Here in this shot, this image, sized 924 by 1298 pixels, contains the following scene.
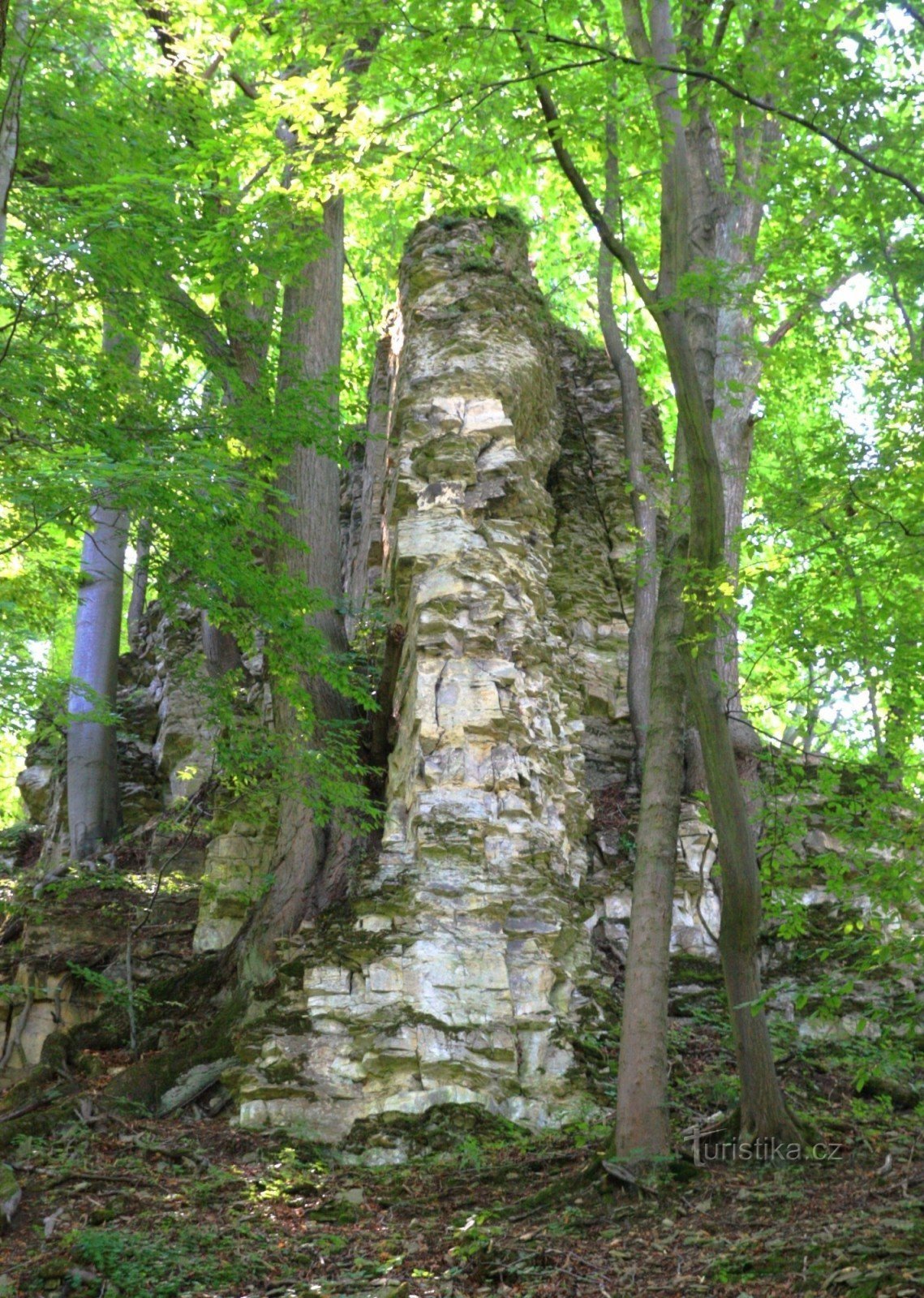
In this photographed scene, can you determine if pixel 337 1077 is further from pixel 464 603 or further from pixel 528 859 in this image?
pixel 464 603

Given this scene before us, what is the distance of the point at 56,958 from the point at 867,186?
29.8 feet

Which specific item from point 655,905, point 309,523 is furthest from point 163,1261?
point 309,523

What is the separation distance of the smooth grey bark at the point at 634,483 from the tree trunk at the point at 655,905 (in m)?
3.63

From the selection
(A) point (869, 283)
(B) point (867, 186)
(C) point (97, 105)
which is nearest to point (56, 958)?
(C) point (97, 105)

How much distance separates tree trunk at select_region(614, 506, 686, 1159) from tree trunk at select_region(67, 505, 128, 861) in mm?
7172

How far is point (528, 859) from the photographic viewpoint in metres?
8.59

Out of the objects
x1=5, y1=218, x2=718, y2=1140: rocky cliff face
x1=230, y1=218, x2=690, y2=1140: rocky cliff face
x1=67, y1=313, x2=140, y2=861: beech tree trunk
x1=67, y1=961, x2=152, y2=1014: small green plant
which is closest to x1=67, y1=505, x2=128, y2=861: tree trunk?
x1=67, y1=313, x2=140, y2=861: beech tree trunk

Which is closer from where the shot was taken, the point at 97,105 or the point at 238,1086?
the point at 238,1086

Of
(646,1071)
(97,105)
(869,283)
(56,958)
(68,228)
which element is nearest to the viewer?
(646,1071)

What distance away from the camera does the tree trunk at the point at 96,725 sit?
12141 mm

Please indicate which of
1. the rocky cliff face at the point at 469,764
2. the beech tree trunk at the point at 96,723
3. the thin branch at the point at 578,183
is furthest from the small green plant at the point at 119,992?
the thin branch at the point at 578,183

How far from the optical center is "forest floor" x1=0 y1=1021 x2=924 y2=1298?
483 centimetres

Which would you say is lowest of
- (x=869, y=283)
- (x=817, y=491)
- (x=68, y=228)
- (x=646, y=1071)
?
(x=646, y=1071)

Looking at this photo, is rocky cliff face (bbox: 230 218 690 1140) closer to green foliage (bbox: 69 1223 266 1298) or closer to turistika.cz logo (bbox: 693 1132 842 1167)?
turistika.cz logo (bbox: 693 1132 842 1167)
